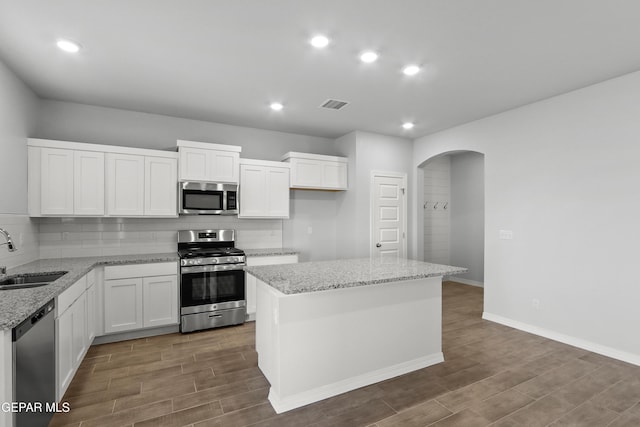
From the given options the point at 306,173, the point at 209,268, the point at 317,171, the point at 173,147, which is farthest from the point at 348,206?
the point at 173,147

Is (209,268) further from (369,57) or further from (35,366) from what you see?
(369,57)

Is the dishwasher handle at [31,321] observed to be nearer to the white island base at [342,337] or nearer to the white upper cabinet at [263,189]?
the white island base at [342,337]

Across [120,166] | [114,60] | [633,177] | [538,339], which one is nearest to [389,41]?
[114,60]

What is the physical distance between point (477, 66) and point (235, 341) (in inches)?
151

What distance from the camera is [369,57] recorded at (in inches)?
113

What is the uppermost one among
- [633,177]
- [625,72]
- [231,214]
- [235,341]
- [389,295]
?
[625,72]

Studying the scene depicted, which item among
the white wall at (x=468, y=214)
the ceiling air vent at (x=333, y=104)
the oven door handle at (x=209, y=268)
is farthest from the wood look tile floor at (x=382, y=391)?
the white wall at (x=468, y=214)

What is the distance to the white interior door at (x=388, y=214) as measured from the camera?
17.5ft

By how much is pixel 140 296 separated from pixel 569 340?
4905 mm

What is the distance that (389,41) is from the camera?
262 cm

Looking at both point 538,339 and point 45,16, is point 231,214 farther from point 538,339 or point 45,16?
point 538,339

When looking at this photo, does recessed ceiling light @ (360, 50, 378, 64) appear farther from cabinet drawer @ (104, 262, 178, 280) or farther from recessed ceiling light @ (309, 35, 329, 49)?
cabinet drawer @ (104, 262, 178, 280)

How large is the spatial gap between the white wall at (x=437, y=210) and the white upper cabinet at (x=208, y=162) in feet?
13.8

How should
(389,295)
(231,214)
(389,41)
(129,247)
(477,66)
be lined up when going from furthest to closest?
1. (231,214)
2. (129,247)
3. (477,66)
4. (389,295)
5. (389,41)
